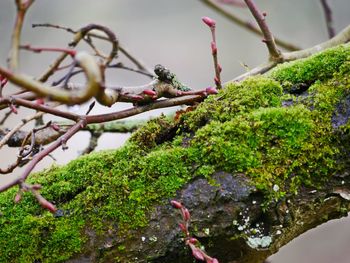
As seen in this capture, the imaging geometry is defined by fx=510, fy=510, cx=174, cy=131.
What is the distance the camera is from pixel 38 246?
1366mm

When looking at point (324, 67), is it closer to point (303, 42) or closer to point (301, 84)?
point (301, 84)

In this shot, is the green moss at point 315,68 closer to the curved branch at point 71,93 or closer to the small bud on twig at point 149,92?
the small bud on twig at point 149,92

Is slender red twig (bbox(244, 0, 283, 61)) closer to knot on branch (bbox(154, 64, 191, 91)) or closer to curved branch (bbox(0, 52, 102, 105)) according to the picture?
knot on branch (bbox(154, 64, 191, 91))

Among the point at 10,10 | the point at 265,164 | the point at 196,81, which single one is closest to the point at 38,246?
the point at 265,164

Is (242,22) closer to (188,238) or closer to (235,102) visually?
(235,102)

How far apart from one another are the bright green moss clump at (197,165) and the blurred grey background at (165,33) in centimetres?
355

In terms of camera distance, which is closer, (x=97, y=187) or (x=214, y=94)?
(x=97, y=187)

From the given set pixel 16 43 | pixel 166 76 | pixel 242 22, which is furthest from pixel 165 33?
pixel 16 43

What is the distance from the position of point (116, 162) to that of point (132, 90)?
24 centimetres

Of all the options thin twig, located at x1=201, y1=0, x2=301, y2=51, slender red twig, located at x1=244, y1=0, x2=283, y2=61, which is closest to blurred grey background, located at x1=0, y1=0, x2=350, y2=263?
thin twig, located at x1=201, y1=0, x2=301, y2=51

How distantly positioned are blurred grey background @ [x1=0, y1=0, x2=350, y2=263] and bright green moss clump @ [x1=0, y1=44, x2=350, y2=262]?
11.7 feet

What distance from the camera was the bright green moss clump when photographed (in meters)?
1.33

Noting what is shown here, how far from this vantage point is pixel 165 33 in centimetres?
590

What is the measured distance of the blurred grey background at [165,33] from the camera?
17.4 feet
